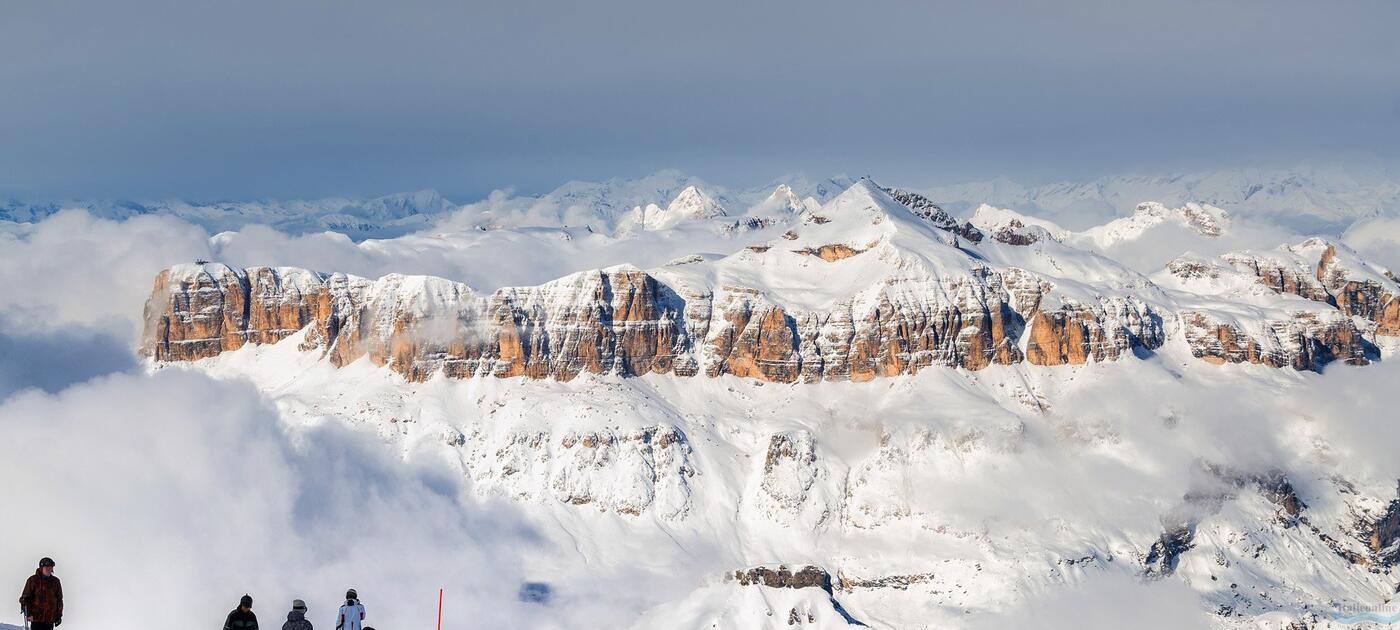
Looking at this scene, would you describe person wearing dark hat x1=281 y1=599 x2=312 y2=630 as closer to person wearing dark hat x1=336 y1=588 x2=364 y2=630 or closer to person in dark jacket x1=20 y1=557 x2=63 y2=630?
person wearing dark hat x1=336 y1=588 x2=364 y2=630

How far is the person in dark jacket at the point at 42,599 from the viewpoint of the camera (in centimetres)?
5928

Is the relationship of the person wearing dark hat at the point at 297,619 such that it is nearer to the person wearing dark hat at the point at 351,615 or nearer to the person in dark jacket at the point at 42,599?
the person wearing dark hat at the point at 351,615

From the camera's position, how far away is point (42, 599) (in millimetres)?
59969

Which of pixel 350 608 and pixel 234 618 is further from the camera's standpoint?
pixel 350 608

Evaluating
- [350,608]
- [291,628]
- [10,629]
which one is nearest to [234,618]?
[291,628]

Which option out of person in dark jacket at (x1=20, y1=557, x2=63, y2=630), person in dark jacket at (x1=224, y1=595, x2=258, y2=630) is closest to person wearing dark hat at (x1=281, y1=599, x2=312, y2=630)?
person in dark jacket at (x1=224, y1=595, x2=258, y2=630)

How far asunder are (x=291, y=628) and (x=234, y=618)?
2.51 m

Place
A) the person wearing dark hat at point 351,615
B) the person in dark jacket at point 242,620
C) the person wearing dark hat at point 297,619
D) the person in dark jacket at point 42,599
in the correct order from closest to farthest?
the person in dark jacket at point 242,620
the person wearing dark hat at point 297,619
the person in dark jacket at point 42,599
the person wearing dark hat at point 351,615

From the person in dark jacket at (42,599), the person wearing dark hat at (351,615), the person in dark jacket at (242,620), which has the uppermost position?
the person in dark jacket at (42,599)

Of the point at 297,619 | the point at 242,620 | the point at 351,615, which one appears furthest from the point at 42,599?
the point at 351,615

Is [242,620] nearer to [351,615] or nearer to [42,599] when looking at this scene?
[351,615]

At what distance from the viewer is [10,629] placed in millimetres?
75375

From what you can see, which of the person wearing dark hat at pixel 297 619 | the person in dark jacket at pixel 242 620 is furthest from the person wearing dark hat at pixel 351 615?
the person in dark jacket at pixel 242 620

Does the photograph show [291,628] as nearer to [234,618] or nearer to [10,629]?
[234,618]
